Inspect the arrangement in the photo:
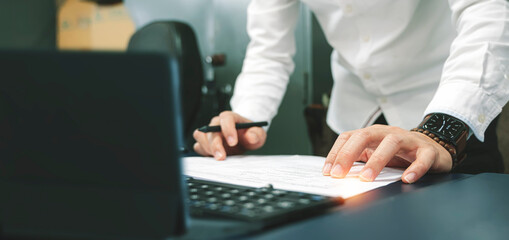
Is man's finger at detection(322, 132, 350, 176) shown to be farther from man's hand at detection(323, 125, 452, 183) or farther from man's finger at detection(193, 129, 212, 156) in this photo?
man's finger at detection(193, 129, 212, 156)

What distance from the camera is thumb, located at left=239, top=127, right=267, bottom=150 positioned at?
996 millimetres

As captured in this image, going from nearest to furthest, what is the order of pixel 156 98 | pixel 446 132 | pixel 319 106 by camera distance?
pixel 156 98 < pixel 446 132 < pixel 319 106

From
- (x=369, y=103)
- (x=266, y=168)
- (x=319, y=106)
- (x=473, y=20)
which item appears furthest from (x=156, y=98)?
(x=319, y=106)

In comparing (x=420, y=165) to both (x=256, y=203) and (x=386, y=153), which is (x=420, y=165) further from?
(x=256, y=203)

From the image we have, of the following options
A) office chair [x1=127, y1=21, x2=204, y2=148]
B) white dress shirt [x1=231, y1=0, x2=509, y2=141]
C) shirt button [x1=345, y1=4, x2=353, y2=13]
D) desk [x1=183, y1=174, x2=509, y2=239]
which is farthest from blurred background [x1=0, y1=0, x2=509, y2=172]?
desk [x1=183, y1=174, x2=509, y2=239]

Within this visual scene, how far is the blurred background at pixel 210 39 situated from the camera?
182 centimetres

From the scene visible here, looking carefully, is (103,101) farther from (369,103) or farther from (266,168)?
(369,103)

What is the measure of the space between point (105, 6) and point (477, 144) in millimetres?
2262

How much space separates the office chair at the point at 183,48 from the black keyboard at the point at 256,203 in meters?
1.15

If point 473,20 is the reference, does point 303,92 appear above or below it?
below

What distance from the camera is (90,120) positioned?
31 cm

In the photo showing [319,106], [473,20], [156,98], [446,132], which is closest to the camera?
[156,98]

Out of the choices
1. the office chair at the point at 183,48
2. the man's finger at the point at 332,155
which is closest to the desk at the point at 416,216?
the man's finger at the point at 332,155

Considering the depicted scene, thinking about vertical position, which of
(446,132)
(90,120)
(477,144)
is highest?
(90,120)
